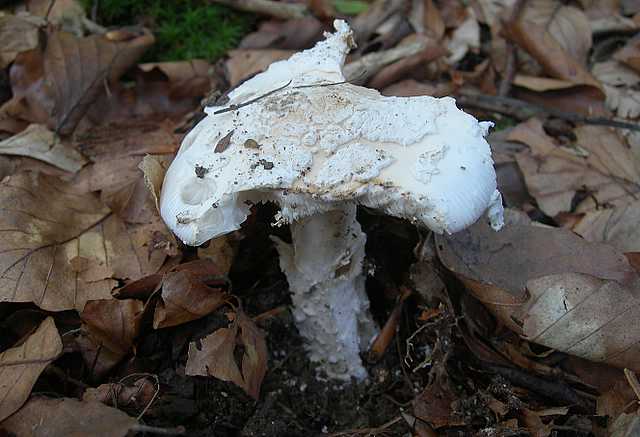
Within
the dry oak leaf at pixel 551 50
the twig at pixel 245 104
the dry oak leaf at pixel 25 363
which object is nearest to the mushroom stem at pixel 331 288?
the twig at pixel 245 104

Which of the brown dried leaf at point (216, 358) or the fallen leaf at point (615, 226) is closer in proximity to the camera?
the brown dried leaf at point (216, 358)

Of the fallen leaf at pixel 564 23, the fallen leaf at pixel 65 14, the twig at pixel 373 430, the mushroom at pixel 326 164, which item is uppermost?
the mushroom at pixel 326 164

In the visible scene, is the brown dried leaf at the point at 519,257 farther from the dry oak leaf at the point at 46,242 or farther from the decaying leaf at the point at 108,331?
the dry oak leaf at the point at 46,242

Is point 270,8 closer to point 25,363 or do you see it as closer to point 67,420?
point 25,363

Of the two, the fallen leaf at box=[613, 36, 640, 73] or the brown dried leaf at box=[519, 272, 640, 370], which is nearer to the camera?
the brown dried leaf at box=[519, 272, 640, 370]

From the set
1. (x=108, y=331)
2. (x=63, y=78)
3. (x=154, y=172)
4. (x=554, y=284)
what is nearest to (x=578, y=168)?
(x=554, y=284)

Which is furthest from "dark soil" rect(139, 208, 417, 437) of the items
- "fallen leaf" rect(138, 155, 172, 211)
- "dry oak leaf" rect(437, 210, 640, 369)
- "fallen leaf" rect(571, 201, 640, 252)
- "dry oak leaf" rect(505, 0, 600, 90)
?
"dry oak leaf" rect(505, 0, 600, 90)

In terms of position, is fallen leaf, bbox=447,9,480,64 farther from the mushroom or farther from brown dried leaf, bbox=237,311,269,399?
brown dried leaf, bbox=237,311,269,399

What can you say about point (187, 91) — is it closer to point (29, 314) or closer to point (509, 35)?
point (29, 314)
